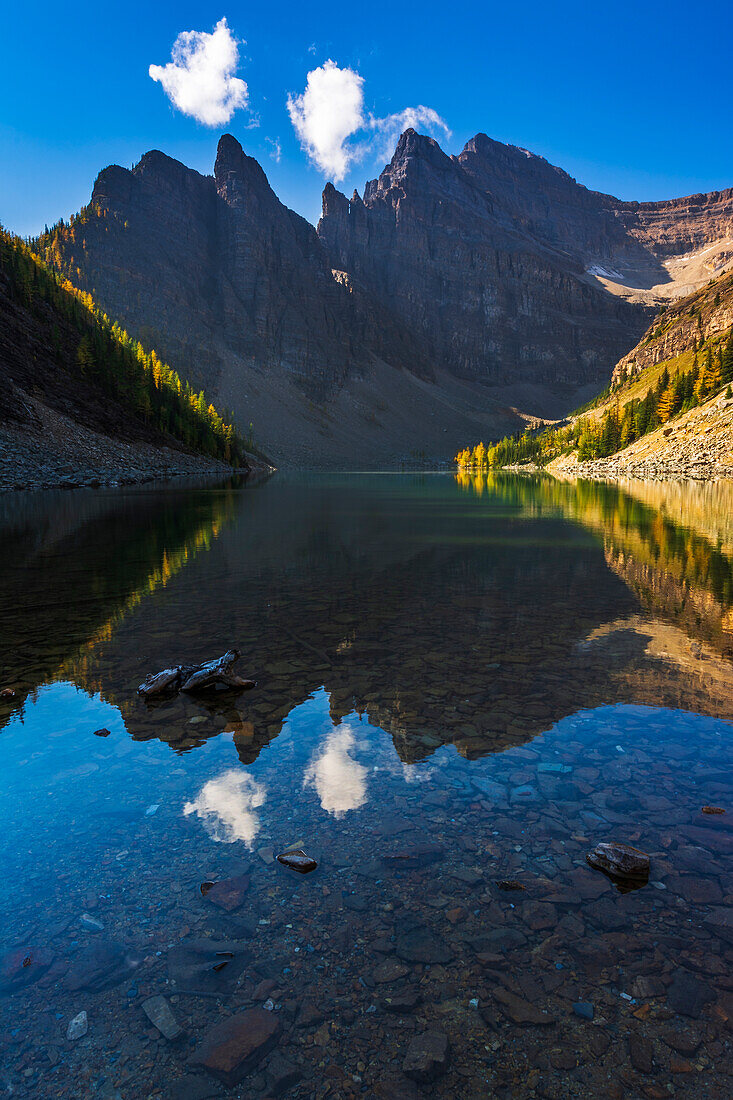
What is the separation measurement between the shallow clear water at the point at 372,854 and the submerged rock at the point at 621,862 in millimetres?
103

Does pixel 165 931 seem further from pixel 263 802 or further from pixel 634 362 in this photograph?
pixel 634 362

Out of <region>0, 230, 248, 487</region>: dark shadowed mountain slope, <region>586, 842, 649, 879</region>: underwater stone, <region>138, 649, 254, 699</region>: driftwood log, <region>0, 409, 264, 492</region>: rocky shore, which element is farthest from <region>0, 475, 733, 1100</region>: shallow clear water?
<region>0, 230, 248, 487</region>: dark shadowed mountain slope

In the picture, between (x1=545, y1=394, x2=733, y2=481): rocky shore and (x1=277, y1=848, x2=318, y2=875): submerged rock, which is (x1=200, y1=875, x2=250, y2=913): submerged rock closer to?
(x1=277, y1=848, x2=318, y2=875): submerged rock

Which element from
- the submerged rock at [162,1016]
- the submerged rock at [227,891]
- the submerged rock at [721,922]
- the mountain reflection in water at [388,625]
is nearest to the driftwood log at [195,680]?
the mountain reflection in water at [388,625]

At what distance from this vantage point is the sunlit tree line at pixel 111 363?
10281 cm

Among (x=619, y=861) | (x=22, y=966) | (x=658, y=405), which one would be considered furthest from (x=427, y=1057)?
(x=658, y=405)

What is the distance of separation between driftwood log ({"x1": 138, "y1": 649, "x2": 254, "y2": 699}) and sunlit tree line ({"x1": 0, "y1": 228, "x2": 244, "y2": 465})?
105778mm

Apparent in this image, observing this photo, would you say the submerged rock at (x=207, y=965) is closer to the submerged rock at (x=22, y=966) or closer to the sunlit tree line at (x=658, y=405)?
the submerged rock at (x=22, y=966)

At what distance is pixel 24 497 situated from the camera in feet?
184

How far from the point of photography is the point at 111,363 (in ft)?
355

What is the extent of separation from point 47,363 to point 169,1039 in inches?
4268

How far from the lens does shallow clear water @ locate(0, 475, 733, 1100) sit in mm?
3754

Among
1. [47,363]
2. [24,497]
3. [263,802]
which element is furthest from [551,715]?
[47,363]

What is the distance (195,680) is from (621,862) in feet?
23.8
